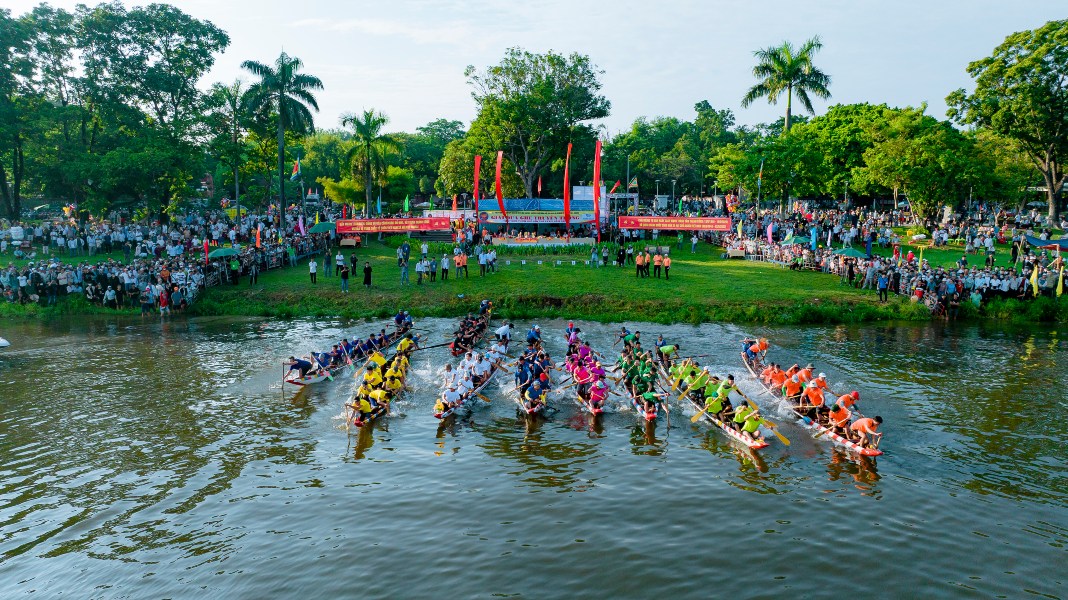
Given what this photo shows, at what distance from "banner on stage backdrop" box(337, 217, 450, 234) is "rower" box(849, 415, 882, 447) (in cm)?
3988

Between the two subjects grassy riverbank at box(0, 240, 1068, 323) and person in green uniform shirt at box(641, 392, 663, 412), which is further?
Result: grassy riverbank at box(0, 240, 1068, 323)

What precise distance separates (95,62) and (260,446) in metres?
41.4

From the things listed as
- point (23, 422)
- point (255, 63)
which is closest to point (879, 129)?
point (255, 63)

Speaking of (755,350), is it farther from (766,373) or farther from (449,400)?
(449,400)

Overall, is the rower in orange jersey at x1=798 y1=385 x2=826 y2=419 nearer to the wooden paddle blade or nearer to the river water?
the river water

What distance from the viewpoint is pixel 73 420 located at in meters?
19.7

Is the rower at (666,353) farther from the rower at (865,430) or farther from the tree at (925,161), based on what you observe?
the tree at (925,161)

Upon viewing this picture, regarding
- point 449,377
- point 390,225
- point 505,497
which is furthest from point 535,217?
point 505,497

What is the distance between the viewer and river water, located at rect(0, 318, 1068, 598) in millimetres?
12117

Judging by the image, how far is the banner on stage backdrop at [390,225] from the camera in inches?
2032

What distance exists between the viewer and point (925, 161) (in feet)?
169

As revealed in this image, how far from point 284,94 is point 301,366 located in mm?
31104

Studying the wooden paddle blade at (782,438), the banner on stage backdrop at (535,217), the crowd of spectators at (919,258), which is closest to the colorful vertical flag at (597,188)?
the banner on stage backdrop at (535,217)

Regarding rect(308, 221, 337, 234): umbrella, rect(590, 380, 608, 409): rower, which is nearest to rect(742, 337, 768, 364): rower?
rect(590, 380, 608, 409): rower
